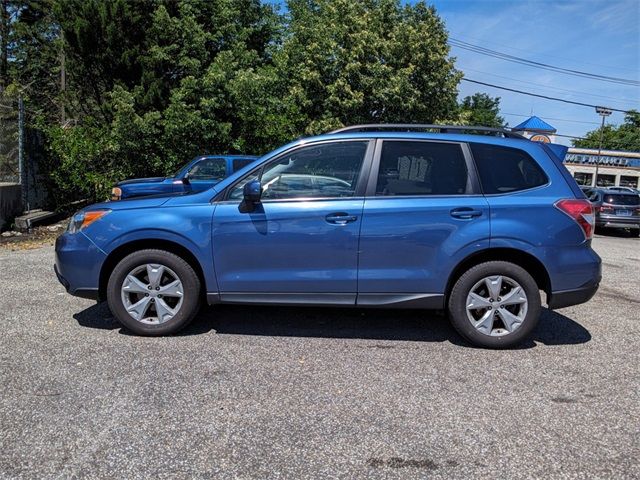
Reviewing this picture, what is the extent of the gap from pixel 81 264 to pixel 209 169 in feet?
22.2

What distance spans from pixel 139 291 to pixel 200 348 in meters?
0.75

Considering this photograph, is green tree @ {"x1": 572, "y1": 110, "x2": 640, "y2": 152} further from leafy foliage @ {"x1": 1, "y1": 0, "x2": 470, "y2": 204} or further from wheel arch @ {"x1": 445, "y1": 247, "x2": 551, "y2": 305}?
wheel arch @ {"x1": 445, "y1": 247, "x2": 551, "y2": 305}

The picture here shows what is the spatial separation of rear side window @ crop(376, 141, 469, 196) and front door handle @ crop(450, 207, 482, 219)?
17 centimetres

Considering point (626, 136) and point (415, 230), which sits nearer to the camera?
point (415, 230)

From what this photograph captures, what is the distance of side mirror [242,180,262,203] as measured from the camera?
430cm

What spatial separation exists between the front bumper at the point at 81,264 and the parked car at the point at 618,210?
16.8 meters

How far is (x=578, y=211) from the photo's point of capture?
442 centimetres

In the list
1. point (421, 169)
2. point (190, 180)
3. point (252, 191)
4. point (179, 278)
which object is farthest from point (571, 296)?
point (190, 180)

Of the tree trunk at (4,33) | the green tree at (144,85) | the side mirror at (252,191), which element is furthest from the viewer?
the tree trunk at (4,33)

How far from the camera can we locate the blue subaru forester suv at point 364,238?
4.38 m

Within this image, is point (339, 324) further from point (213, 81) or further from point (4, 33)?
point (4, 33)

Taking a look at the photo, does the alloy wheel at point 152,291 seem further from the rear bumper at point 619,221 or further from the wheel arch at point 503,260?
the rear bumper at point 619,221

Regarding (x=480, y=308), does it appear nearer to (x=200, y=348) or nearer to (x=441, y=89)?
(x=200, y=348)

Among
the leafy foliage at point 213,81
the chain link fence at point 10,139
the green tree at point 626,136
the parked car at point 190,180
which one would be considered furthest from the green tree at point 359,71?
the green tree at point 626,136
